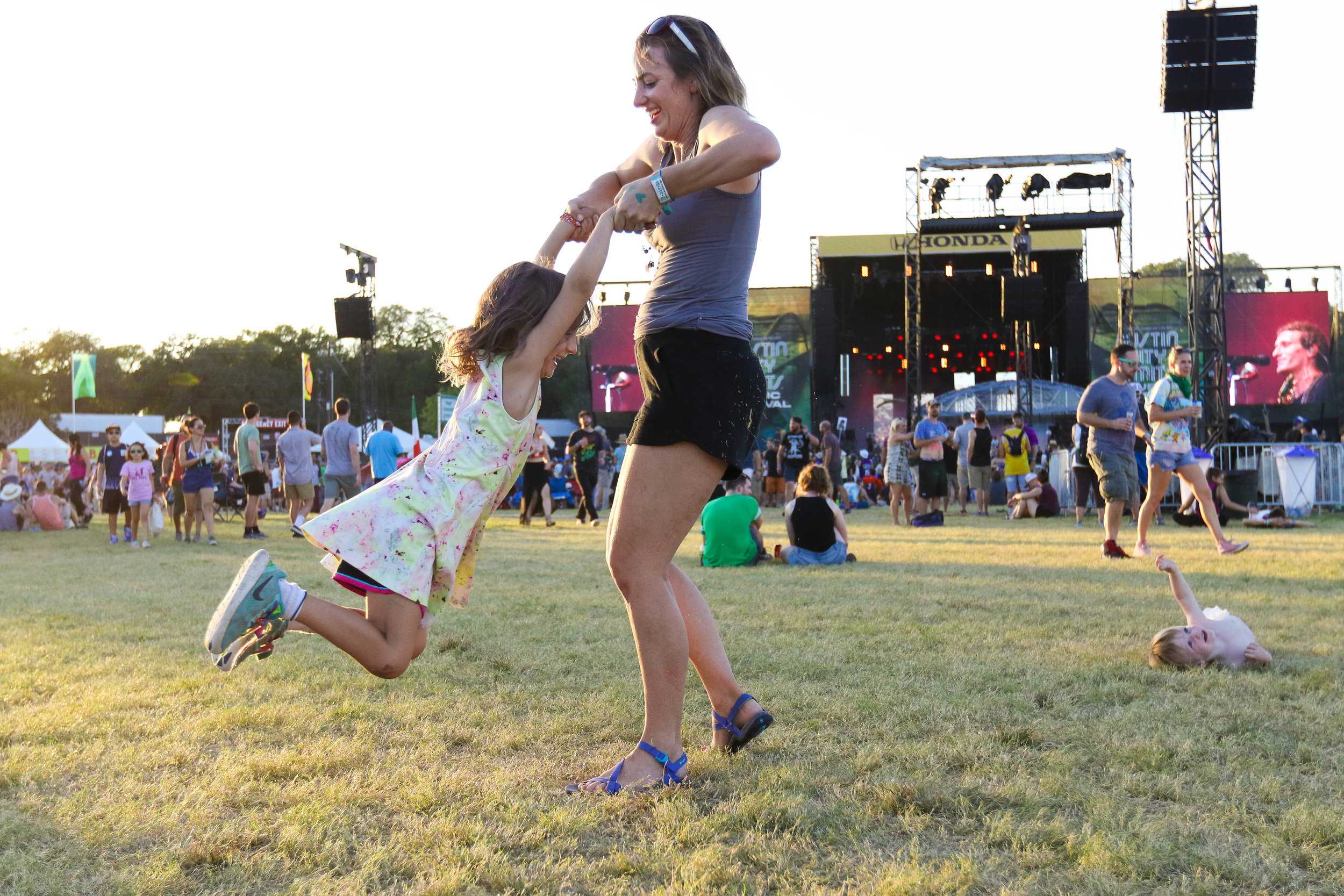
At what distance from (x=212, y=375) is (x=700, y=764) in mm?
78755

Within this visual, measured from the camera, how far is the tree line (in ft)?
238

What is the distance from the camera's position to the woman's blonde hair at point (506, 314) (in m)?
2.85

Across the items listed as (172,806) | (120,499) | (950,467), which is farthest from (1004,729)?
(950,467)

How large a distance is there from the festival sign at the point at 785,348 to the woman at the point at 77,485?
1908 cm

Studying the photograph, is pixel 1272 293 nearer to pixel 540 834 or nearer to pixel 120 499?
pixel 120 499

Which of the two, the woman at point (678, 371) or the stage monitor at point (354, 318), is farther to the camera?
the stage monitor at point (354, 318)

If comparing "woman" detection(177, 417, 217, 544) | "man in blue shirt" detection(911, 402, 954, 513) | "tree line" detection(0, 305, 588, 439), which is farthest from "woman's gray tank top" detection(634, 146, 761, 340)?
"tree line" detection(0, 305, 588, 439)

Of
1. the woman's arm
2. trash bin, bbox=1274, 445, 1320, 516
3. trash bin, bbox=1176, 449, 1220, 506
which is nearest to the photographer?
the woman's arm

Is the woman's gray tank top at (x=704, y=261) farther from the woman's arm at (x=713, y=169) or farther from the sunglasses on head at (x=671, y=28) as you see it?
the sunglasses on head at (x=671, y=28)

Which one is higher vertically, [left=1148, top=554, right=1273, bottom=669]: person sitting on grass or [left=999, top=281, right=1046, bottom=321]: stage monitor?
[left=999, top=281, right=1046, bottom=321]: stage monitor

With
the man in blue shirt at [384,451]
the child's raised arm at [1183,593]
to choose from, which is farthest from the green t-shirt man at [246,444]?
the child's raised arm at [1183,593]

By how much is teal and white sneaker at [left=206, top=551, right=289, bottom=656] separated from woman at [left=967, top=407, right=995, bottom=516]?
15087 millimetres

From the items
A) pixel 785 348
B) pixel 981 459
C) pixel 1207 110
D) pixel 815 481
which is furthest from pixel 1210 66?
pixel 785 348

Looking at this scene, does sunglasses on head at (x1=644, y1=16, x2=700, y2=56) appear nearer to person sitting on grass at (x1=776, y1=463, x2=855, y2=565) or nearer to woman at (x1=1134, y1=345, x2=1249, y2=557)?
person sitting on grass at (x1=776, y1=463, x2=855, y2=565)
